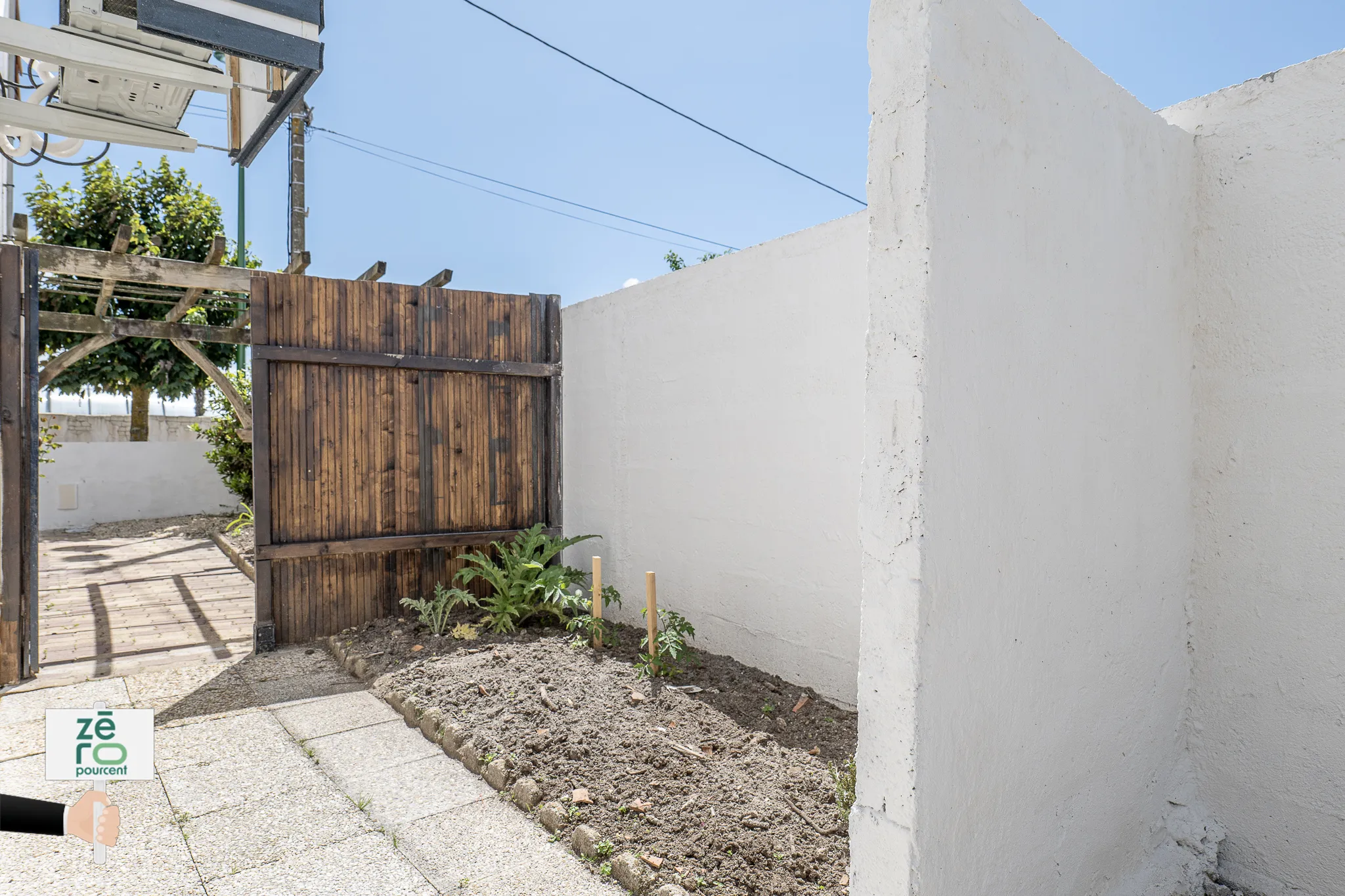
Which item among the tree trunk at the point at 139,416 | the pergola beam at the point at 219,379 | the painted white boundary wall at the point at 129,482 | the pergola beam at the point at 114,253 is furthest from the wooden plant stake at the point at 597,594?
the tree trunk at the point at 139,416

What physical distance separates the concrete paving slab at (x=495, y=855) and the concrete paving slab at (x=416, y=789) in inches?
2.9

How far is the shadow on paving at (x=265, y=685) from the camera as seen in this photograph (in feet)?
11.7

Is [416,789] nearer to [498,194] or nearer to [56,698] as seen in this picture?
[56,698]

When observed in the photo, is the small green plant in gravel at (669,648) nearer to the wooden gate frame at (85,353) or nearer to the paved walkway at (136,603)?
the wooden gate frame at (85,353)

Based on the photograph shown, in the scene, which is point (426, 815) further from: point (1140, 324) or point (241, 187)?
point (241, 187)

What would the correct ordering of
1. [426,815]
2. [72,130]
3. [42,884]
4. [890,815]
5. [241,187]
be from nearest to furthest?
[890,815]
[42,884]
[426,815]
[72,130]
[241,187]

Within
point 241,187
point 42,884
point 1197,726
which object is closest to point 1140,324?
point 1197,726

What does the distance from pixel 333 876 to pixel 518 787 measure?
66 centimetres

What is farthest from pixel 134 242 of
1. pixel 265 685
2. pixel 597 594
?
pixel 597 594

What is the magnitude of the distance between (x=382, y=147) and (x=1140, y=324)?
15339mm

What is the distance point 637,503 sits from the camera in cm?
476

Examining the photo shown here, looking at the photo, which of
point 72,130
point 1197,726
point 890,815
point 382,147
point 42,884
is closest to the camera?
point 890,815

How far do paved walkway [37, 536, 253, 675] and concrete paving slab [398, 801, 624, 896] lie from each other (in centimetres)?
267

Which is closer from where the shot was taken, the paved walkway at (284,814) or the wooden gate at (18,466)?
the paved walkway at (284,814)
